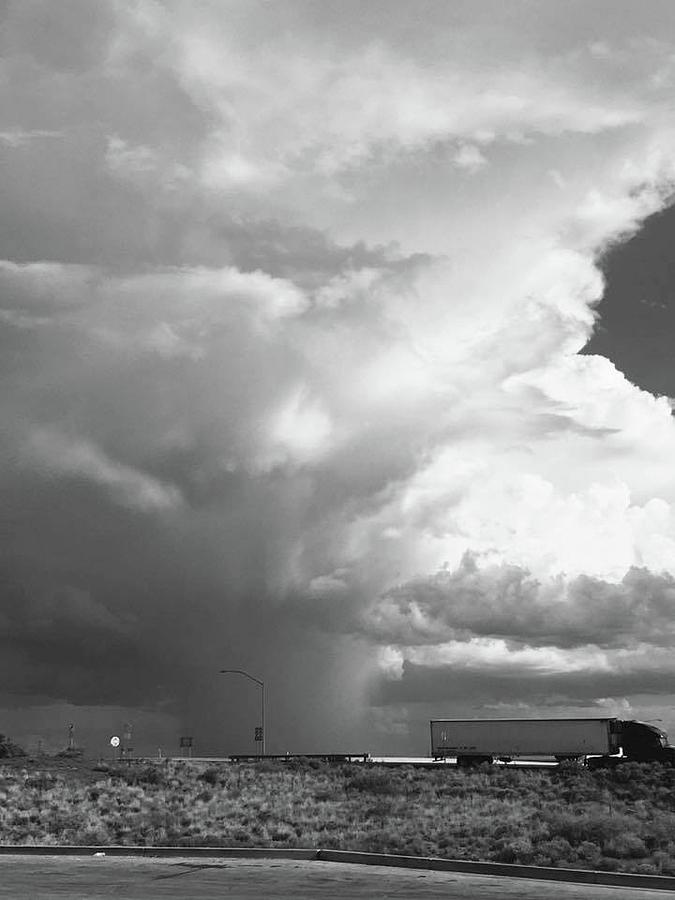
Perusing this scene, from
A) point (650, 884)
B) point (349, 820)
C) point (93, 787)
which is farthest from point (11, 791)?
point (650, 884)

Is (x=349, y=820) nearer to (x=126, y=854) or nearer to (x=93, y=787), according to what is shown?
(x=126, y=854)

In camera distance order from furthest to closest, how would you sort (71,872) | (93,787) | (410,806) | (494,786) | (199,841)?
(494,786) → (93,787) → (410,806) → (199,841) → (71,872)

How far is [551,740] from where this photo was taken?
7056cm

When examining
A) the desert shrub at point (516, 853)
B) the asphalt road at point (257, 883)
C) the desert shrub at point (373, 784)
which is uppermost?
the desert shrub at point (373, 784)

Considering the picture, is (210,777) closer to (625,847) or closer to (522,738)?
(522,738)

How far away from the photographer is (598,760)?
68938 millimetres

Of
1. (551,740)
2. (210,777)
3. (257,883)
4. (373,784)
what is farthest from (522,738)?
(257,883)

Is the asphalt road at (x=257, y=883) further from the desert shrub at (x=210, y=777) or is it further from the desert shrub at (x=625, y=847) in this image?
the desert shrub at (x=210, y=777)

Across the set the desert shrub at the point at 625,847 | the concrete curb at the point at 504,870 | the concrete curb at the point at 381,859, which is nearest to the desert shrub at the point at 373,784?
the desert shrub at the point at 625,847

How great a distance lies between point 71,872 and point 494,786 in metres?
35.3

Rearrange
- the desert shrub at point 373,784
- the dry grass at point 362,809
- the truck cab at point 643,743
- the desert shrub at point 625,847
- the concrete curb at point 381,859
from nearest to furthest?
the concrete curb at point 381,859
the desert shrub at point 625,847
the dry grass at point 362,809
the desert shrub at point 373,784
the truck cab at point 643,743

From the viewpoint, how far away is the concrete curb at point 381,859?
761 inches

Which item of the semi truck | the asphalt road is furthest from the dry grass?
the semi truck

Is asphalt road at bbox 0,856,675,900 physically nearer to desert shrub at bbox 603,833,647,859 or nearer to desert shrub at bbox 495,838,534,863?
desert shrub at bbox 495,838,534,863
